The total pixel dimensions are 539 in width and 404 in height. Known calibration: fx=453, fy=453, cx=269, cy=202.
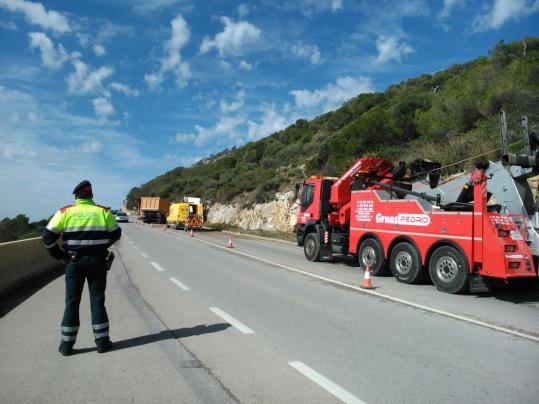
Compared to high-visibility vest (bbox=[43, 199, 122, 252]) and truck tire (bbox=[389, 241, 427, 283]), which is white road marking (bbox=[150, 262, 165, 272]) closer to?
truck tire (bbox=[389, 241, 427, 283])

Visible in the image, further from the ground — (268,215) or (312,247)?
(268,215)

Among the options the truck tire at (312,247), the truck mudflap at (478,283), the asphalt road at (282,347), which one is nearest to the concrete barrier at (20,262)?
the asphalt road at (282,347)

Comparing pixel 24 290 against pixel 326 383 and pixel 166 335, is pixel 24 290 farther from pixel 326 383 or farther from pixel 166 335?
pixel 326 383

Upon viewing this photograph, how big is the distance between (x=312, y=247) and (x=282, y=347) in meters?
10.1

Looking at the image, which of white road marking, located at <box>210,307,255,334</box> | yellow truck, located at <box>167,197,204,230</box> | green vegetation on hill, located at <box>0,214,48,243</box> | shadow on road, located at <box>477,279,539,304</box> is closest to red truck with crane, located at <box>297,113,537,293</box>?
shadow on road, located at <box>477,279,539,304</box>

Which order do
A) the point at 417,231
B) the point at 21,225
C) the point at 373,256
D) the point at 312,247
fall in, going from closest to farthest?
the point at 417,231
the point at 373,256
the point at 312,247
the point at 21,225

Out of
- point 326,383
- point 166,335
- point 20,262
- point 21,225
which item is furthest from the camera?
point 21,225

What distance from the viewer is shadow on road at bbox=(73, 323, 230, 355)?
5.59m

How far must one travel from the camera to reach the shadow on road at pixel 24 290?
8188 mm

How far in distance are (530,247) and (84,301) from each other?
28.7 feet

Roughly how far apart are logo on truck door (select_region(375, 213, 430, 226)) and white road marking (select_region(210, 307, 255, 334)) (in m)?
5.36

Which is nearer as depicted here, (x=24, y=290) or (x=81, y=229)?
Result: (x=81, y=229)

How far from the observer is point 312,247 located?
1554 cm

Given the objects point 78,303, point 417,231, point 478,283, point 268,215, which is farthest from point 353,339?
point 268,215
